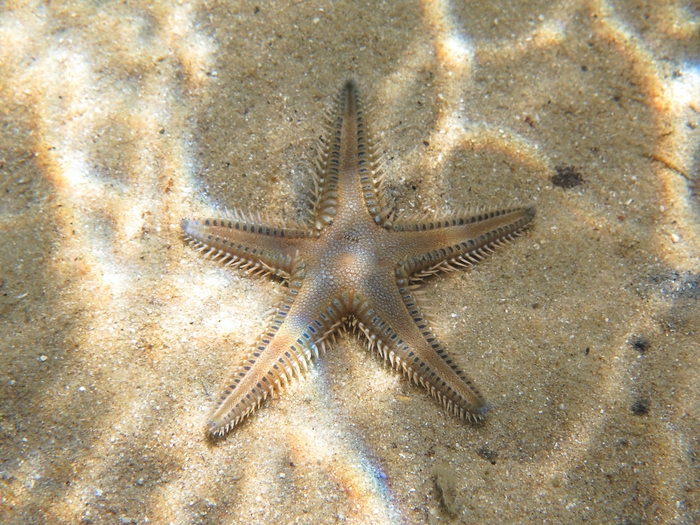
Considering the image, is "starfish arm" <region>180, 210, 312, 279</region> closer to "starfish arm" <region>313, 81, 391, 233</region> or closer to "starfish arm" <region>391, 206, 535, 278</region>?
"starfish arm" <region>313, 81, 391, 233</region>

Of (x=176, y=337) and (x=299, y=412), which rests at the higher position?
(x=176, y=337)

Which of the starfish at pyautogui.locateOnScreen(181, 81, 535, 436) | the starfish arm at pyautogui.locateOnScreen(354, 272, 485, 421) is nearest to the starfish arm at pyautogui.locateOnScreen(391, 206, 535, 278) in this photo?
the starfish at pyautogui.locateOnScreen(181, 81, 535, 436)

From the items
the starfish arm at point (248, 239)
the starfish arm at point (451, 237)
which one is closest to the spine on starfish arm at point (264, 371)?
the starfish arm at point (248, 239)

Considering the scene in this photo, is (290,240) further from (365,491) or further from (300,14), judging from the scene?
(300,14)

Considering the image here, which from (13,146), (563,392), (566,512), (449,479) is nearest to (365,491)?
(449,479)

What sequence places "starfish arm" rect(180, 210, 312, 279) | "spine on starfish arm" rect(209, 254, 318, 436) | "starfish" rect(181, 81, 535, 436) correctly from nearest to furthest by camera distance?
"spine on starfish arm" rect(209, 254, 318, 436) < "starfish" rect(181, 81, 535, 436) < "starfish arm" rect(180, 210, 312, 279)

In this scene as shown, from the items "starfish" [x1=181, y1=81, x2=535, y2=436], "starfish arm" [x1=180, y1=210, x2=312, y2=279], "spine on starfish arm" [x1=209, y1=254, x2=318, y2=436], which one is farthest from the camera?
"starfish arm" [x1=180, y1=210, x2=312, y2=279]

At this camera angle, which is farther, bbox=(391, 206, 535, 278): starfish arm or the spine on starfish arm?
bbox=(391, 206, 535, 278): starfish arm
